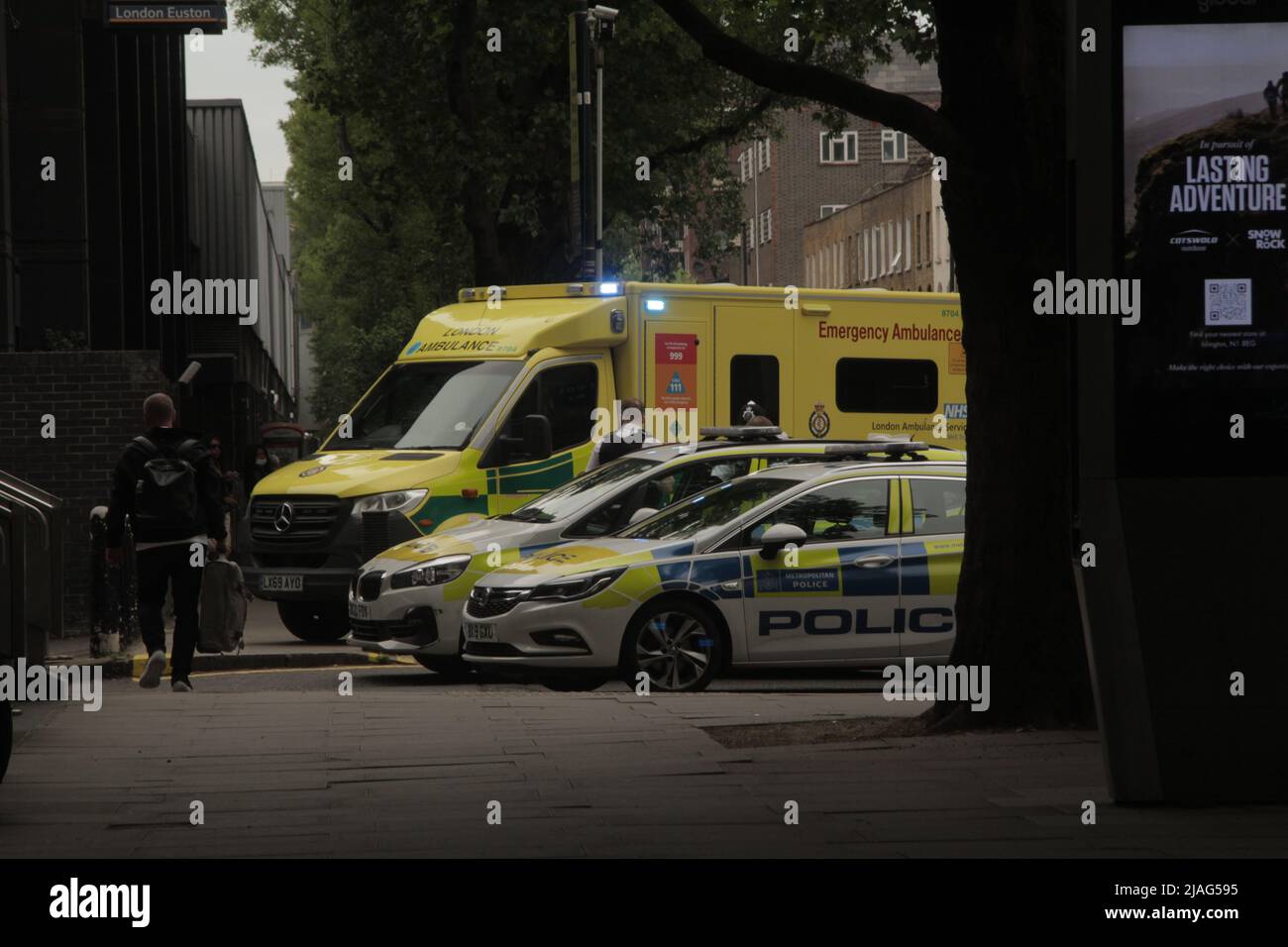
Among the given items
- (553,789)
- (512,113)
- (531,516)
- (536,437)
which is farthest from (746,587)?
(512,113)

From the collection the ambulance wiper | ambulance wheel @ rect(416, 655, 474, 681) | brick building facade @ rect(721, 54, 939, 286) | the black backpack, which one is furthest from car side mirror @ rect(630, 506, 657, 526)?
brick building facade @ rect(721, 54, 939, 286)

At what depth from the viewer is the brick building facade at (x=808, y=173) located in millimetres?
87062

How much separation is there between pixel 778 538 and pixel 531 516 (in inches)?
93.2

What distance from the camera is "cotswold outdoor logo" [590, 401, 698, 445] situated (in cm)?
1861

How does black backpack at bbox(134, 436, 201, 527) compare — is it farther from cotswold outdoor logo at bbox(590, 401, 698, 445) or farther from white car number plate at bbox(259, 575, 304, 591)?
cotswold outdoor logo at bbox(590, 401, 698, 445)

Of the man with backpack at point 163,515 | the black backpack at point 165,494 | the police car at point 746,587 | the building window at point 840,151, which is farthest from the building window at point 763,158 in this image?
the black backpack at point 165,494

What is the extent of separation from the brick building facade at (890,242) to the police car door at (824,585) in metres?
46.5

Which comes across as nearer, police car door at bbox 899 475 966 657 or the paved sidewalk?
the paved sidewalk

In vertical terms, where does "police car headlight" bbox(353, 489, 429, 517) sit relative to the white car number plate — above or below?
above

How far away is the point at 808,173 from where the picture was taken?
9025 cm

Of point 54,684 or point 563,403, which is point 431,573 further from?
point 563,403
